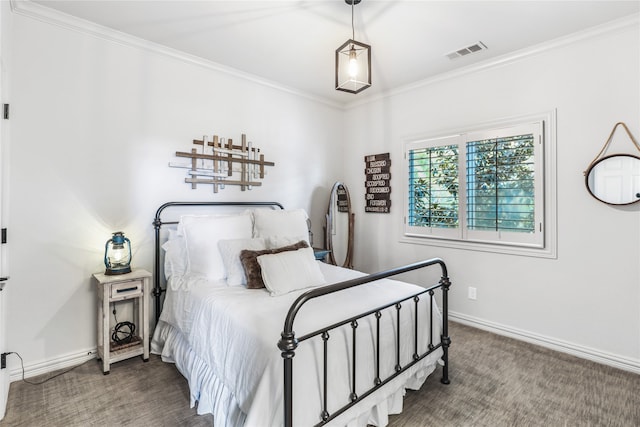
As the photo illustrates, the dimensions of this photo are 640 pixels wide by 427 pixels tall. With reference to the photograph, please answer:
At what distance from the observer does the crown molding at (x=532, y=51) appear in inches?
98.0

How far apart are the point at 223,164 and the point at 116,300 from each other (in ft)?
5.15

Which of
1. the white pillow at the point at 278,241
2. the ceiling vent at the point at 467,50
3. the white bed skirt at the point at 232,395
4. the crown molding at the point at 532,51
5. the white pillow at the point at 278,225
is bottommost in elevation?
the white bed skirt at the point at 232,395

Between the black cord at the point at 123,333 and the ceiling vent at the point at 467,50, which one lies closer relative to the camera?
the black cord at the point at 123,333

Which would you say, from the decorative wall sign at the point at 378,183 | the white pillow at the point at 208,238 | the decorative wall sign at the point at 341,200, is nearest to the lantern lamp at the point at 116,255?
the white pillow at the point at 208,238

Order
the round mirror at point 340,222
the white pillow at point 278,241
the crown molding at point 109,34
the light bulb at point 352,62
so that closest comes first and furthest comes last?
the light bulb at point 352,62
the crown molding at point 109,34
the white pillow at point 278,241
the round mirror at point 340,222

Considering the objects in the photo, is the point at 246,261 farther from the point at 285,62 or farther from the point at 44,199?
the point at 285,62

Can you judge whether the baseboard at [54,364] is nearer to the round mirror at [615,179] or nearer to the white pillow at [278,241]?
the white pillow at [278,241]

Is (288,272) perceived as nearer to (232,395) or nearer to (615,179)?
(232,395)

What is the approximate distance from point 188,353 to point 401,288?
1.56 meters

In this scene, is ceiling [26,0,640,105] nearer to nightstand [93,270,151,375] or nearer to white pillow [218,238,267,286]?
white pillow [218,238,267,286]

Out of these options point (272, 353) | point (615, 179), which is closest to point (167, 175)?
point (272, 353)

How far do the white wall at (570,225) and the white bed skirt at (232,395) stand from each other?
4.22ft

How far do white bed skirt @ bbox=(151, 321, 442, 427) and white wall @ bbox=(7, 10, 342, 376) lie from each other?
2.86 ft

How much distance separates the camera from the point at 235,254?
254 cm
